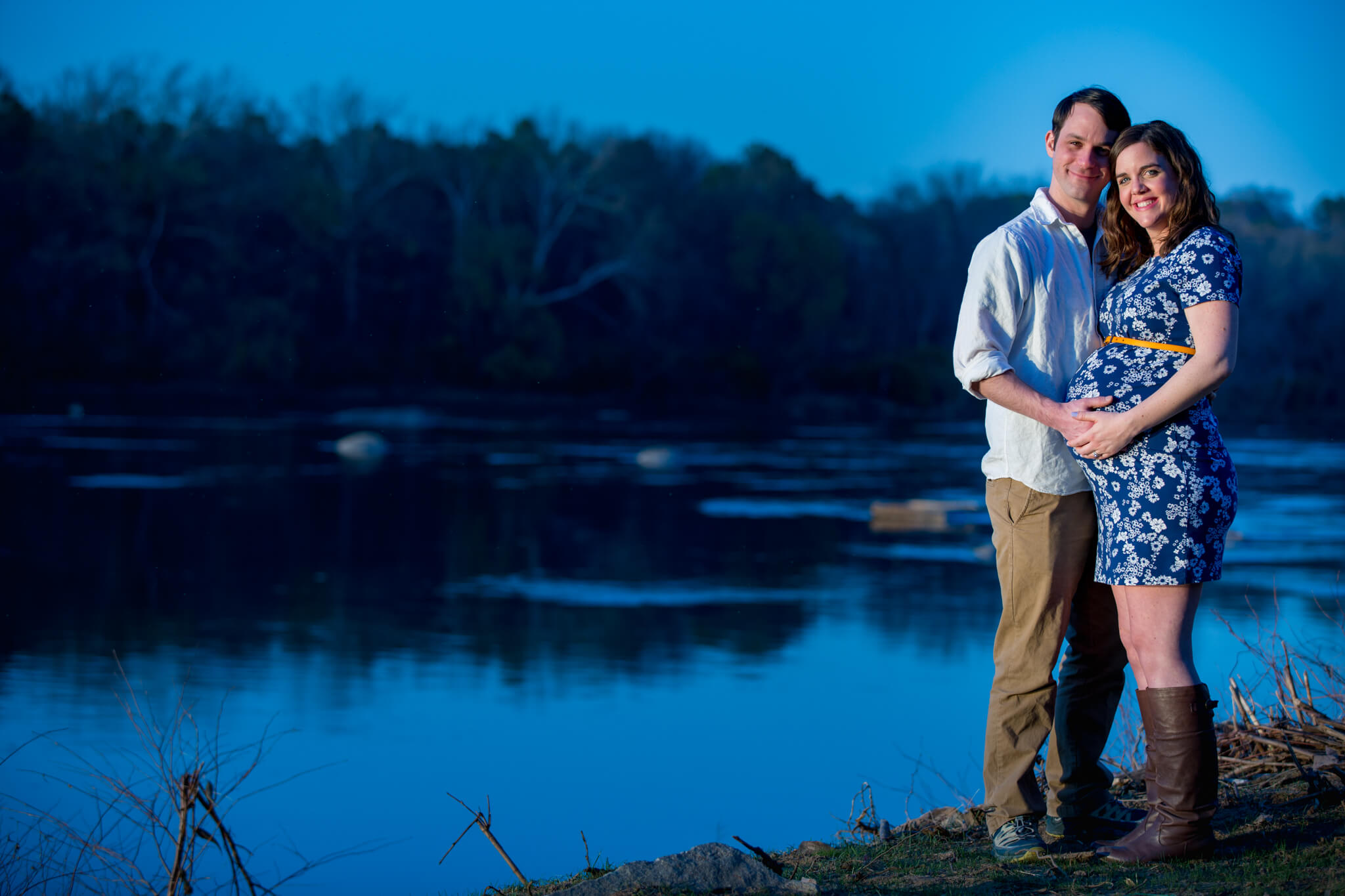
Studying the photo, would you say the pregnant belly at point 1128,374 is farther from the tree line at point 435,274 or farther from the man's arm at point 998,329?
the tree line at point 435,274

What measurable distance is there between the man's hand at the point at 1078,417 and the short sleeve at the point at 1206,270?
28cm

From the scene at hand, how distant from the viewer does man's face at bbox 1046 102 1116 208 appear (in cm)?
315

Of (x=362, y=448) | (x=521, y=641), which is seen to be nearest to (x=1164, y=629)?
(x=521, y=641)

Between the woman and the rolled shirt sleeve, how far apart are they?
0.78 ft

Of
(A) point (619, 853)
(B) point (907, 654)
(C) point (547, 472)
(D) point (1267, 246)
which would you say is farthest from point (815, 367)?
(A) point (619, 853)

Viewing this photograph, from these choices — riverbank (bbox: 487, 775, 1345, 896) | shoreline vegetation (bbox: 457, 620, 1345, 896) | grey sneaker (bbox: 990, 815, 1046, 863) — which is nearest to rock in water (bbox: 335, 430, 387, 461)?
shoreline vegetation (bbox: 457, 620, 1345, 896)

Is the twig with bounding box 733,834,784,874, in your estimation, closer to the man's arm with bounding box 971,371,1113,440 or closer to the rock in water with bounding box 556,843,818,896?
the rock in water with bounding box 556,843,818,896

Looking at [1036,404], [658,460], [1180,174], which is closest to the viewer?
[1180,174]

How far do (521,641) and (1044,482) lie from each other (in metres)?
6.94

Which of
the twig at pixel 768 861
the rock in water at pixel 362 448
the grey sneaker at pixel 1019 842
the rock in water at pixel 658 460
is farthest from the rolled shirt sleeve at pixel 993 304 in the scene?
the rock in water at pixel 362 448

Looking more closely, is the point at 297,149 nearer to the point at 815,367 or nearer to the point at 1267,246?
the point at 815,367

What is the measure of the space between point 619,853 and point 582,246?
143ft

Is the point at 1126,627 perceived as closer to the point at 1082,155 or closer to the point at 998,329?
the point at 998,329

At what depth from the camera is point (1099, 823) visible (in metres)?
3.33
